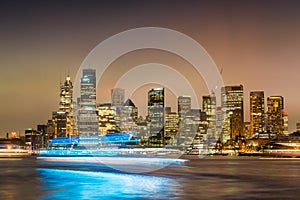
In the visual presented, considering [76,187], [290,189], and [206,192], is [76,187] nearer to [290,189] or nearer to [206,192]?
[206,192]

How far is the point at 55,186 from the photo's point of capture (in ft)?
130

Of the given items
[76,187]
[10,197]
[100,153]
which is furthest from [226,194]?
[100,153]

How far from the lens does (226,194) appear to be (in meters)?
33.8

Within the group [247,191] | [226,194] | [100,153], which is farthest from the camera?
[100,153]

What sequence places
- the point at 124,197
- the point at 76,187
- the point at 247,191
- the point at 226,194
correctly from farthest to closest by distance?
the point at 76,187 < the point at 247,191 < the point at 226,194 < the point at 124,197

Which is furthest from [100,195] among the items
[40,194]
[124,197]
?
Result: [40,194]

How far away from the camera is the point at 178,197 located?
3173cm

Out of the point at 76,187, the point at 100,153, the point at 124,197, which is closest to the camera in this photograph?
the point at 124,197

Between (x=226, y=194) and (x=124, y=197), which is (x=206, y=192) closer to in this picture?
(x=226, y=194)

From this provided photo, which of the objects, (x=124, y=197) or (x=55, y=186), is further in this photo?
(x=55, y=186)

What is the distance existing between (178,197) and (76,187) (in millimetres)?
10099

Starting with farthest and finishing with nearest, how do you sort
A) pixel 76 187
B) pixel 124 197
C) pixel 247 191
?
pixel 76 187 < pixel 247 191 < pixel 124 197

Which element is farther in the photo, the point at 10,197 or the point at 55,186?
the point at 55,186

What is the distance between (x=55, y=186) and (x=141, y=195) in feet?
32.8
